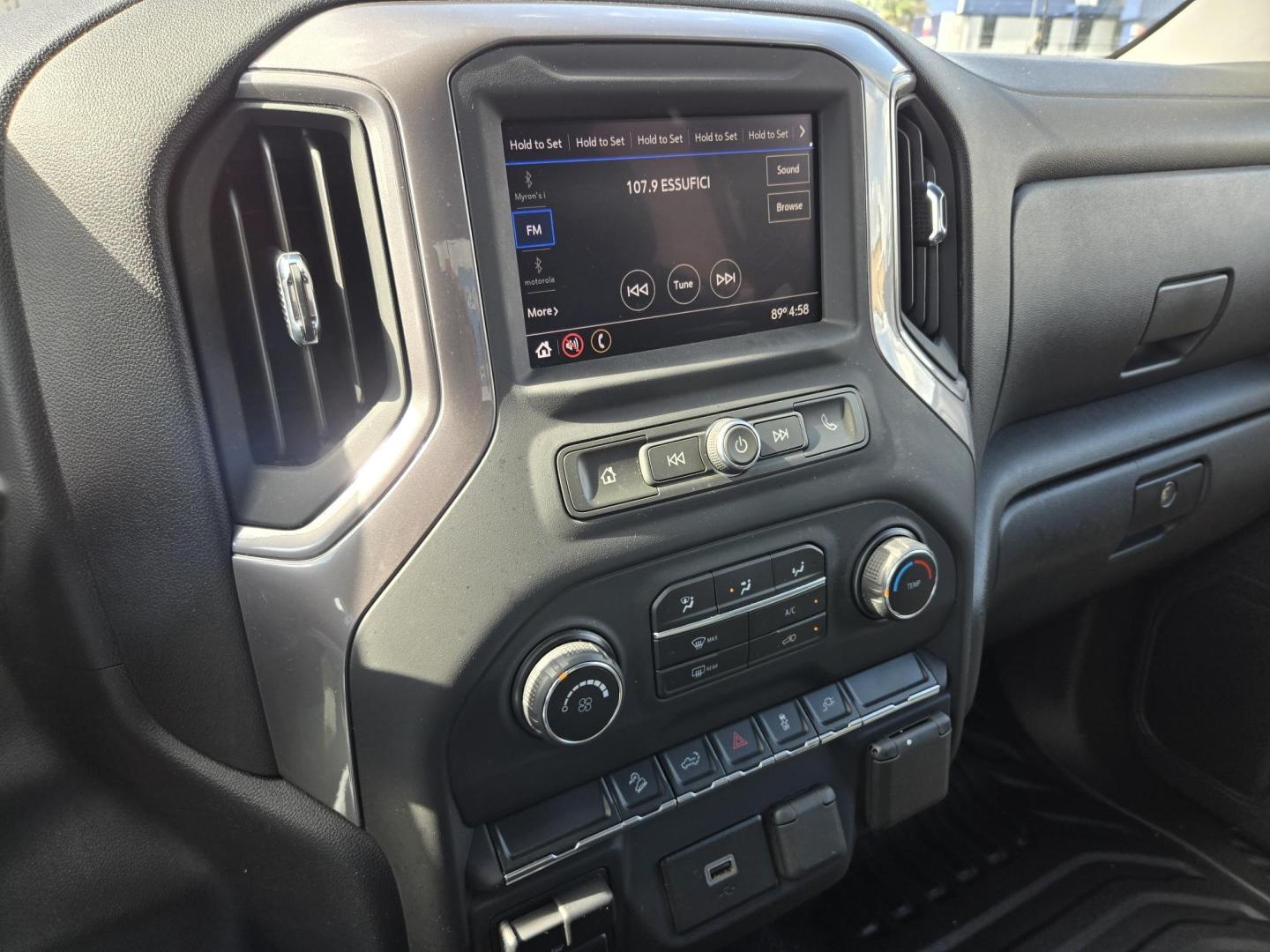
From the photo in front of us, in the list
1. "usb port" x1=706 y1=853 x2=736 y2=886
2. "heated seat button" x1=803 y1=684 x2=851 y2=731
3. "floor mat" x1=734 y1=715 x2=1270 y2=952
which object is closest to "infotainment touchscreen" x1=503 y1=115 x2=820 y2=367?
"heated seat button" x1=803 y1=684 x2=851 y2=731

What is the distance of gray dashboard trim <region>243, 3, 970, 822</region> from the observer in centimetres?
67

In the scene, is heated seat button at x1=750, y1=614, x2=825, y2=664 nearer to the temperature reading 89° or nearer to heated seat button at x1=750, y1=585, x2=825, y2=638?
heated seat button at x1=750, y1=585, x2=825, y2=638

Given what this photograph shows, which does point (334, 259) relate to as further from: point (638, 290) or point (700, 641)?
point (700, 641)

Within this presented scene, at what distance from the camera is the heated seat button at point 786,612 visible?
0.91 m

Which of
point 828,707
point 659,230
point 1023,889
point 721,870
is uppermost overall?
point 659,230

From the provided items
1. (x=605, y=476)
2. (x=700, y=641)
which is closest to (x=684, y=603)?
(x=700, y=641)

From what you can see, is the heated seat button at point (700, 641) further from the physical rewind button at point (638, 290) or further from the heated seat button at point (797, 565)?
the physical rewind button at point (638, 290)

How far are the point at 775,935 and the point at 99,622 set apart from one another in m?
0.99

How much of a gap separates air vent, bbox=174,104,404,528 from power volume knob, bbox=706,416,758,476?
0.27 metres

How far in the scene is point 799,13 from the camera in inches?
33.8

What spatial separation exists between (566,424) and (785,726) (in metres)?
0.43

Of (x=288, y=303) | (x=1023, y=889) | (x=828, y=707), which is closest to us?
(x=288, y=303)

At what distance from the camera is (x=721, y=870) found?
0.99 m

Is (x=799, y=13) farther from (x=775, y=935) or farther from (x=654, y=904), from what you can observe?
(x=775, y=935)
